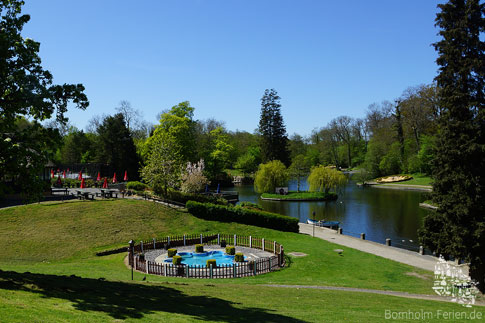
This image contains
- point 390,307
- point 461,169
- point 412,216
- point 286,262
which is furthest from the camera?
point 412,216

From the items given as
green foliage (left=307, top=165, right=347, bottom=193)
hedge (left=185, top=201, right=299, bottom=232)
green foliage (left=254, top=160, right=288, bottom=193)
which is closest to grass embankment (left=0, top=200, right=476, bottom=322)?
hedge (left=185, top=201, right=299, bottom=232)

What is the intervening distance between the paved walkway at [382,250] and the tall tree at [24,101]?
22.8m

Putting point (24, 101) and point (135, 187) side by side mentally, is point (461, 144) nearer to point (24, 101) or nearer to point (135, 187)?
point (24, 101)

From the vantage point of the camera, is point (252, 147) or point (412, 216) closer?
point (412, 216)

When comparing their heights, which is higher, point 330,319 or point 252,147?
point 252,147

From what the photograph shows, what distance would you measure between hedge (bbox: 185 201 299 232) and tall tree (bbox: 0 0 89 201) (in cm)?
2388

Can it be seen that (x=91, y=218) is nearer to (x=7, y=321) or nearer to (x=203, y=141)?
(x=7, y=321)

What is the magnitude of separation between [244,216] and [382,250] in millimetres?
13099

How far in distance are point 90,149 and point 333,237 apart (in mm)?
70385

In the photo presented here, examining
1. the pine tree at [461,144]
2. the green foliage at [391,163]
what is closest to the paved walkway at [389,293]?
the pine tree at [461,144]

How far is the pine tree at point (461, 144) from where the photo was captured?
58.0 feet

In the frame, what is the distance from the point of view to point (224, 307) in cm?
1153

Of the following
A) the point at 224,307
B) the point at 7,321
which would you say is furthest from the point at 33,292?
the point at 224,307

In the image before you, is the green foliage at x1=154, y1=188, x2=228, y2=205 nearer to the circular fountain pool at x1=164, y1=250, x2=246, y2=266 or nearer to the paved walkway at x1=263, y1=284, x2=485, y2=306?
the circular fountain pool at x1=164, y1=250, x2=246, y2=266
